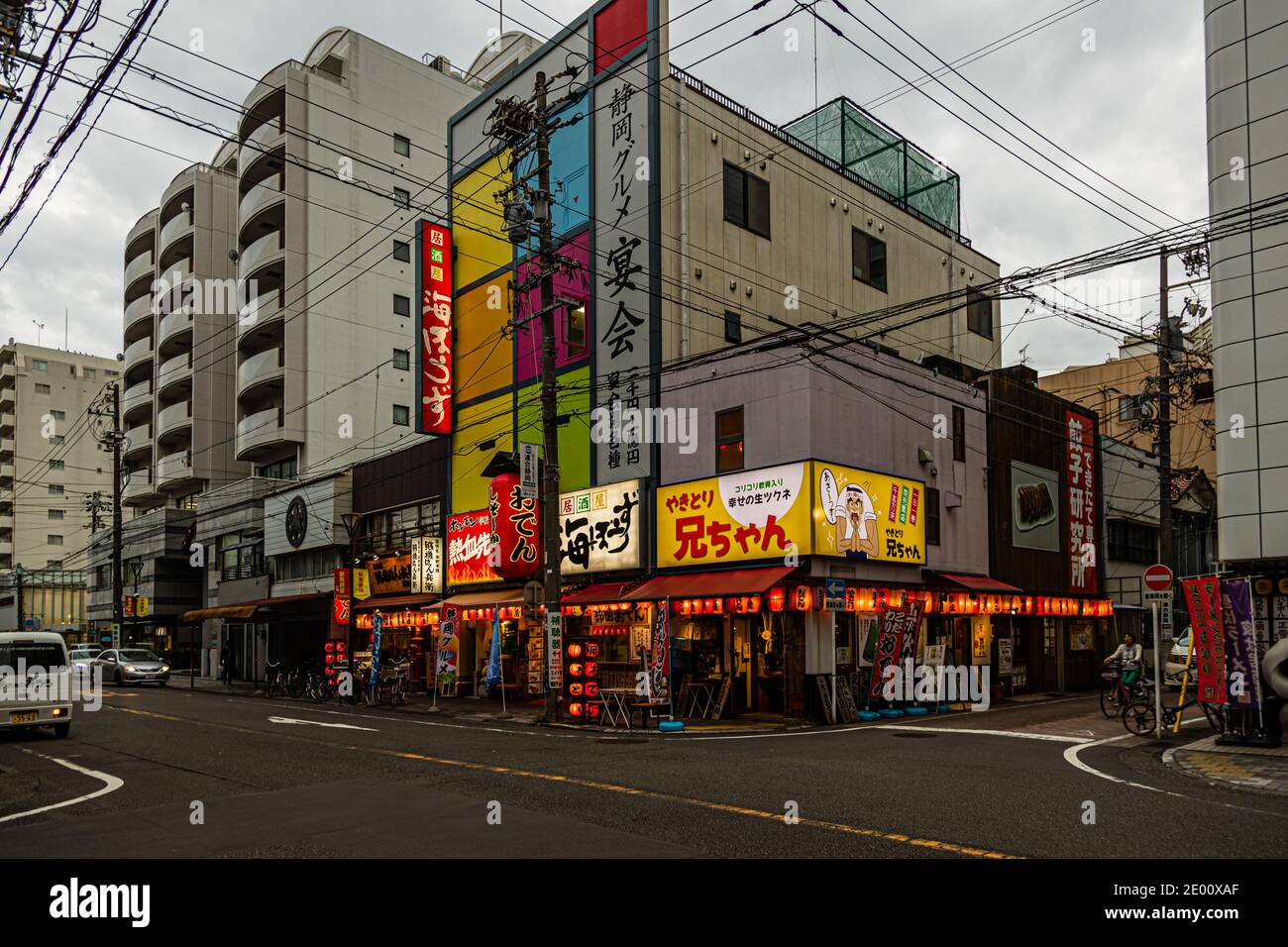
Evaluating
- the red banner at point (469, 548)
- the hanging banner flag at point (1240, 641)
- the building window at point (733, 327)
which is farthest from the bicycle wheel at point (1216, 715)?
the red banner at point (469, 548)

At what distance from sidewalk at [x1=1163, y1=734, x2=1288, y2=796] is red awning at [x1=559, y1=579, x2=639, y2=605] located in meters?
12.5

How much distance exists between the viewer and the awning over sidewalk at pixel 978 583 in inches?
1001

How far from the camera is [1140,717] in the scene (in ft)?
59.1

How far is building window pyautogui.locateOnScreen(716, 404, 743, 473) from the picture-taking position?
23.8 m

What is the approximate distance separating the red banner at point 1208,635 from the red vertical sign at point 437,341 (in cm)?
2347

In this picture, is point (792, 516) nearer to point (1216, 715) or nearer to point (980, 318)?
point (1216, 715)

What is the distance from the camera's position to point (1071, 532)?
105ft

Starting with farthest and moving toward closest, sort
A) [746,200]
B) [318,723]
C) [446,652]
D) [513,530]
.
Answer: [746,200], [446,652], [513,530], [318,723]

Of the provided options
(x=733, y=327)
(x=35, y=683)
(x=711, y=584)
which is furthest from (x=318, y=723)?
(x=733, y=327)

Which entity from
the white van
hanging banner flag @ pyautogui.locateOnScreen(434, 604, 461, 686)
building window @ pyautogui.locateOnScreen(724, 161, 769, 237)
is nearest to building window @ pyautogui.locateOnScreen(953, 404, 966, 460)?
building window @ pyautogui.locateOnScreen(724, 161, 769, 237)

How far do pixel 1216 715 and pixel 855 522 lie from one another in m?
8.34

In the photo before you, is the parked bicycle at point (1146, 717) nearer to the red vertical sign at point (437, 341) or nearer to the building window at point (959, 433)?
the building window at point (959, 433)
